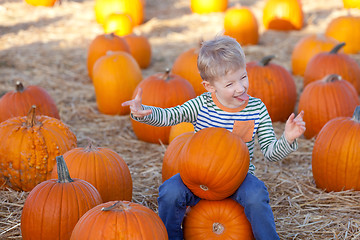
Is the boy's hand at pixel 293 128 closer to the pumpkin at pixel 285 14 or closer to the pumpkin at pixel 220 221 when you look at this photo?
the pumpkin at pixel 220 221

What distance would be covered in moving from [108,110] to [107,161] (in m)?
2.63

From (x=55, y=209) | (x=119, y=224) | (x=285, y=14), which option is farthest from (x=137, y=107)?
(x=285, y=14)

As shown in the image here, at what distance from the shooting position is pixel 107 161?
3721 millimetres

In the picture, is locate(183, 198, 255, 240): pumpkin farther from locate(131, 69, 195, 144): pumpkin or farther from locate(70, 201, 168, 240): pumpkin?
locate(131, 69, 195, 144): pumpkin

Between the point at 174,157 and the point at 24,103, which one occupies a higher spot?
the point at 24,103

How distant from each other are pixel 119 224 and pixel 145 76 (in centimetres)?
529

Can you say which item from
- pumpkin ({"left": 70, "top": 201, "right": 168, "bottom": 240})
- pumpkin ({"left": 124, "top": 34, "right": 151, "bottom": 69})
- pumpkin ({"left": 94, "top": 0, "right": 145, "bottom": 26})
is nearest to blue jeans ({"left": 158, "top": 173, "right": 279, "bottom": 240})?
pumpkin ({"left": 70, "top": 201, "right": 168, "bottom": 240})

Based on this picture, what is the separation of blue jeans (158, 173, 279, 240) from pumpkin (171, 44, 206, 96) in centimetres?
327

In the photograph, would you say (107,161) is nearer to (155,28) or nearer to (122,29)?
(122,29)

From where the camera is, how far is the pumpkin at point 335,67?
6.30m

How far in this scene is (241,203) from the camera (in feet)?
10.1

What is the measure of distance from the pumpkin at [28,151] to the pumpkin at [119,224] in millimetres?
1401

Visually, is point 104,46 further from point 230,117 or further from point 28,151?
point 230,117

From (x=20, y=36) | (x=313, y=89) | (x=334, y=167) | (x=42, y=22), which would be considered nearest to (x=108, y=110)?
(x=313, y=89)
